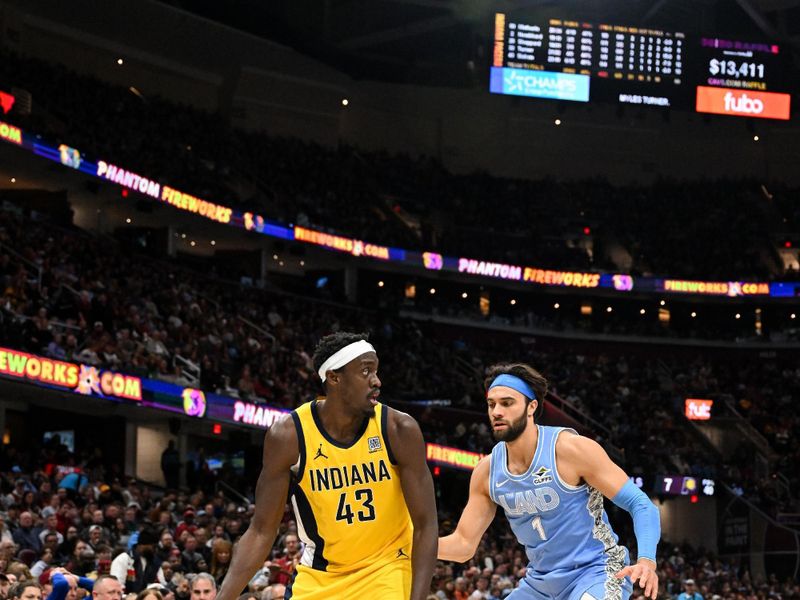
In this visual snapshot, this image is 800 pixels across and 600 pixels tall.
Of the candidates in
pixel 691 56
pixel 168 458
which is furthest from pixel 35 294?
pixel 691 56

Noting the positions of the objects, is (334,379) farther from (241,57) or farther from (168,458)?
(241,57)

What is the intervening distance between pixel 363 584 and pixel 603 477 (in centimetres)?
174

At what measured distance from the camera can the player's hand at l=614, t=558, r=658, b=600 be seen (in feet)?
21.5

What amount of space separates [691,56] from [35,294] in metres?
24.6

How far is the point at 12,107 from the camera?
106 ft

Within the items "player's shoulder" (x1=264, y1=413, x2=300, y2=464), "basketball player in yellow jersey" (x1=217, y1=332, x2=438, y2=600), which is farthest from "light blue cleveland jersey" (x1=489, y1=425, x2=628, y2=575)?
"player's shoulder" (x1=264, y1=413, x2=300, y2=464)

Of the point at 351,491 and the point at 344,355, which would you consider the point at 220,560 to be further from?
the point at 344,355

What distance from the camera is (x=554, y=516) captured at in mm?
7266

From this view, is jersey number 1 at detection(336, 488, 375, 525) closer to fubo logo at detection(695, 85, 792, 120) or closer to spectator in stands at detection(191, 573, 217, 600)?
spectator in stands at detection(191, 573, 217, 600)

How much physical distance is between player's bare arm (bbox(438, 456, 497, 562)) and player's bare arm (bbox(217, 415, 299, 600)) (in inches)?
58.2

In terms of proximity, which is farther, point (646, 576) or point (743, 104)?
point (743, 104)

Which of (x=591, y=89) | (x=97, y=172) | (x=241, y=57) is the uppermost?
(x=241, y=57)

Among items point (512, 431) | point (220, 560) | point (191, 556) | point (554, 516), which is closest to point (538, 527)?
point (554, 516)

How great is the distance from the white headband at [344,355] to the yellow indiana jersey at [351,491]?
11.3 inches
